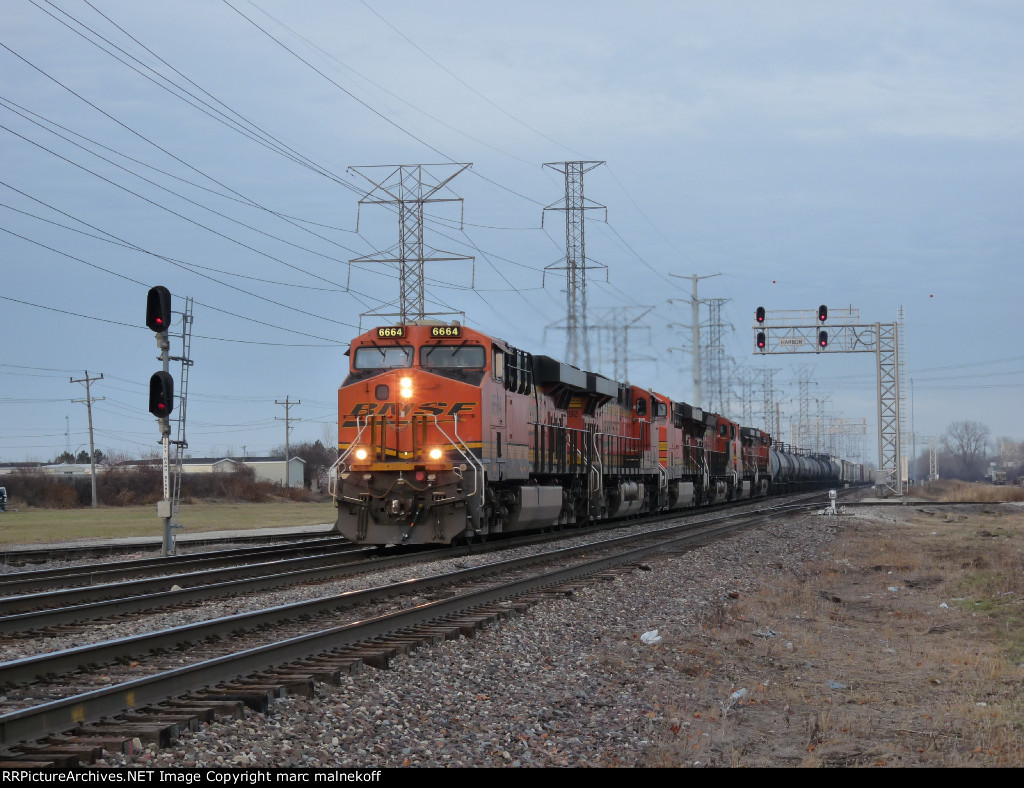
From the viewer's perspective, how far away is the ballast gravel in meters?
5.94

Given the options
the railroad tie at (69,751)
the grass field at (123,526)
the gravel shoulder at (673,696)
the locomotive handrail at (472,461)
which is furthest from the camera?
the grass field at (123,526)

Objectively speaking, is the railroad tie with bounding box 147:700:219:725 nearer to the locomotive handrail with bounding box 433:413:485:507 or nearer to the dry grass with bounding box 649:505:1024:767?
the dry grass with bounding box 649:505:1024:767

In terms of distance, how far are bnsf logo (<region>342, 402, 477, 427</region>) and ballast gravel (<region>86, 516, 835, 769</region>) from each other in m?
6.40

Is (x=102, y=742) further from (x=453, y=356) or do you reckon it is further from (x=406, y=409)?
(x=453, y=356)

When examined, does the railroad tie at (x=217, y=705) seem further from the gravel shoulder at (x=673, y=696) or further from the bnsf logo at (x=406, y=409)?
the bnsf logo at (x=406, y=409)

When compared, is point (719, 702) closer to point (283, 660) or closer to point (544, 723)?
point (544, 723)

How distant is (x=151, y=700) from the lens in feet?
21.7

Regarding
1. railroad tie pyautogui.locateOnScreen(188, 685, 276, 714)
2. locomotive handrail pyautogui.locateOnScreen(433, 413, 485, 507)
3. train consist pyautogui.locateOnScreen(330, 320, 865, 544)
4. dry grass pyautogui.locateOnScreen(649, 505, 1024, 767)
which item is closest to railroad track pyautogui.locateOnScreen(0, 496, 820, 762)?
railroad tie pyautogui.locateOnScreen(188, 685, 276, 714)

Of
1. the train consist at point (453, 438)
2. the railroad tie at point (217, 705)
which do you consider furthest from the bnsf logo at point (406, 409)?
the railroad tie at point (217, 705)

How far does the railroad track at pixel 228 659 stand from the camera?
600cm

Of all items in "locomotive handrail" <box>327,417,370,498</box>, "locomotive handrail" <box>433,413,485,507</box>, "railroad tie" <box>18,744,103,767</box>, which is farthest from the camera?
"locomotive handrail" <box>327,417,370,498</box>

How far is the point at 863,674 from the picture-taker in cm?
888

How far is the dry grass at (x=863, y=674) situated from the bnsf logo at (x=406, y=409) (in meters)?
6.15
